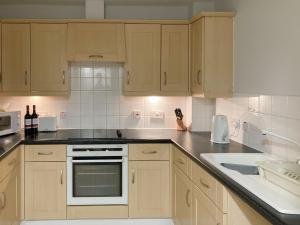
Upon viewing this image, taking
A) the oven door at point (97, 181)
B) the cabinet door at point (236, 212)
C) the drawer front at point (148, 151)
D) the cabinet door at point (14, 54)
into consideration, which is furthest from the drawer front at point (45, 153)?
the cabinet door at point (236, 212)

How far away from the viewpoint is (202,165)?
2617 millimetres

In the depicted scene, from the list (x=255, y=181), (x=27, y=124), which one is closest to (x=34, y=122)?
(x=27, y=124)

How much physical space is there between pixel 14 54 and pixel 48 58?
14.2 inches

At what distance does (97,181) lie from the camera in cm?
386

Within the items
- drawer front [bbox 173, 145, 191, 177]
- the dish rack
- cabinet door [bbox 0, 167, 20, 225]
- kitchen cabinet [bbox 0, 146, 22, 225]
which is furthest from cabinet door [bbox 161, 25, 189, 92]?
the dish rack

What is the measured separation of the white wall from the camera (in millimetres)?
2557

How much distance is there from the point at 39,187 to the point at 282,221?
2.82 m

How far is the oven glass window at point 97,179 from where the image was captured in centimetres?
384

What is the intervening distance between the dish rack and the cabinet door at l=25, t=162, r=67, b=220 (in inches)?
86.6

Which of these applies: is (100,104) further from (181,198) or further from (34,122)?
(181,198)

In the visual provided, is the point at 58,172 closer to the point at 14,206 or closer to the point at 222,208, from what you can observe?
the point at 14,206

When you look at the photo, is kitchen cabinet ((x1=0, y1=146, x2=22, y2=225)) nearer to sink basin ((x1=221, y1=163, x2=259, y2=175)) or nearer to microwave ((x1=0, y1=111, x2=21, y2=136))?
microwave ((x1=0, y1=111, x2=21, y2=136))

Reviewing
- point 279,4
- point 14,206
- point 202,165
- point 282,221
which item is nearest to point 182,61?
point 279,4

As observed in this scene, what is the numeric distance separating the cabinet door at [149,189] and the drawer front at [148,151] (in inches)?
2.4
